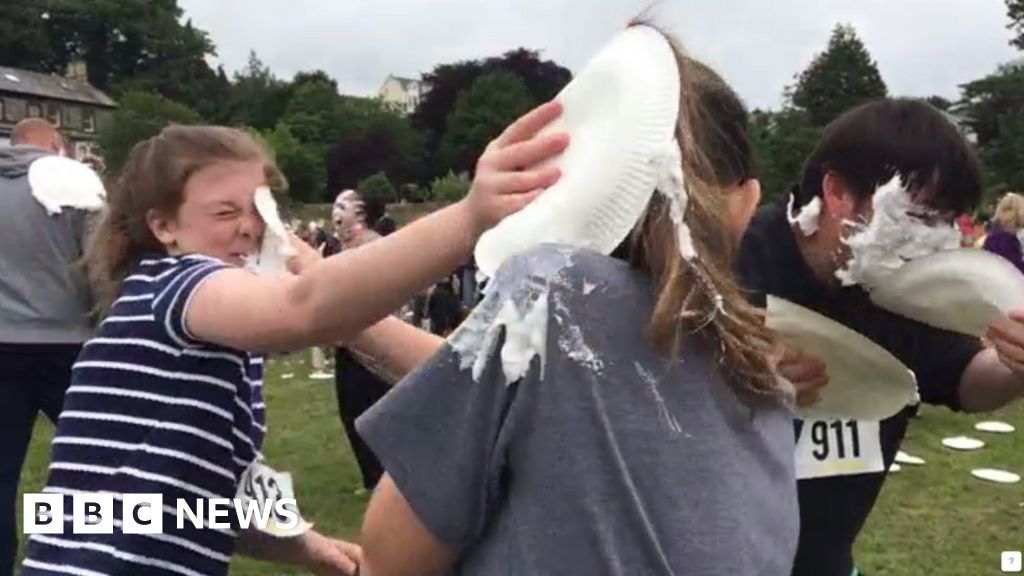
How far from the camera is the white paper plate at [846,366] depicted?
6.39 feet

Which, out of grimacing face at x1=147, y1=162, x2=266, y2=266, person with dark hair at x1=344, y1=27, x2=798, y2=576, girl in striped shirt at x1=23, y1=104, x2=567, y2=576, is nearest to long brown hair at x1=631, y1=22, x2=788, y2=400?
person with dark hair at x1=344, y1=27, x2=798, y2=576

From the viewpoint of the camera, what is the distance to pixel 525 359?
45.3 inches

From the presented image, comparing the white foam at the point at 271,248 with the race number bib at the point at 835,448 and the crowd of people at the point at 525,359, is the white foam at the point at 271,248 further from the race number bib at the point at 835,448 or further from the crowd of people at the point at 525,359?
the race number bib at the point at 835,448

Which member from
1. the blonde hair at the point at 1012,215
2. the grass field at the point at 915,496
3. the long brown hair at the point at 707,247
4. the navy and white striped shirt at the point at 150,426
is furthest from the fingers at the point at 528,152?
the blonde hair at the point at 1012,215

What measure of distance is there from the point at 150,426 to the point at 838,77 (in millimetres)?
59111

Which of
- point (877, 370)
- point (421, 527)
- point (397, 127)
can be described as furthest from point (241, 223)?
point (397, 127)

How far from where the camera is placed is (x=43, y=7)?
241 feet

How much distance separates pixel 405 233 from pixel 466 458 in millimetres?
268

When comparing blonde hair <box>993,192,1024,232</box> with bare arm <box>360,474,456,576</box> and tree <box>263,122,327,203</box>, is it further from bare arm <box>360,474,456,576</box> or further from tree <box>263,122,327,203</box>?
tree <box>263,122,327,203</box>

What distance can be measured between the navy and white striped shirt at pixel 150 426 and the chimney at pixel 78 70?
246ft

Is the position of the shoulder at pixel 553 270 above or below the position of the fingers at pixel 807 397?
above

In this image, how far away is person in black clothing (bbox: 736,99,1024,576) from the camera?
204cm

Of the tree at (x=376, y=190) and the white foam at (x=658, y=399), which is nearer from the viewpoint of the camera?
the white foam at (x=658, y=399)

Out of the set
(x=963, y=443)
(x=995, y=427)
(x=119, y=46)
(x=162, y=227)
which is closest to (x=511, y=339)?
(x=162, y=227)
